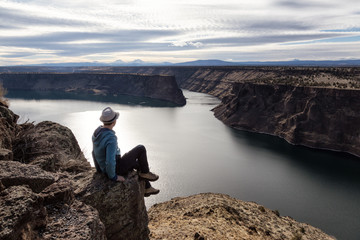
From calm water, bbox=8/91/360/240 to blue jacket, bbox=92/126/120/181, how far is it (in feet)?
41.4

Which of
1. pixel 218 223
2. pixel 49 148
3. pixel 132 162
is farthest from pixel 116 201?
pixel 218 223

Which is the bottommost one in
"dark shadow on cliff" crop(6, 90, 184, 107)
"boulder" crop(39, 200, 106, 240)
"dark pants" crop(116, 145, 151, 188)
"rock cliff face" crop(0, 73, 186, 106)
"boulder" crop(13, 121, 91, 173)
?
"dark shadow on cliff" crop(6, 90, 184, 107)

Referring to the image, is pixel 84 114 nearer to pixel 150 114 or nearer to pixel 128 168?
pixel 150 114

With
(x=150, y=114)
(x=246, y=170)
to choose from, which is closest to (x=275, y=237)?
(x=246, y=170)

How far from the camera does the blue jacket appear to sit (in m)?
8.79

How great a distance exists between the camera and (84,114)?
103375mm

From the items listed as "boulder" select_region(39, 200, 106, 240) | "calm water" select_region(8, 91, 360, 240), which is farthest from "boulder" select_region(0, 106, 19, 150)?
"boulder" select_region(39, 200, 106, 240)

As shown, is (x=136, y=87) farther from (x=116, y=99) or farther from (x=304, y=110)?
(x=304, y=110)

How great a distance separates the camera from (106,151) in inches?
349

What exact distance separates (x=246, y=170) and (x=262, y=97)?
45.7 meters

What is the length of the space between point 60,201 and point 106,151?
1945mm

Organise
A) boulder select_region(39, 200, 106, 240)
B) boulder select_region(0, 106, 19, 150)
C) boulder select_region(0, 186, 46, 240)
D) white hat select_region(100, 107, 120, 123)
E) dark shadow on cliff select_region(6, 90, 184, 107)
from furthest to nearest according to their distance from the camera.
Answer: dark shadow on cliff select_region(6, 90, 184, 107) → boulder select_region(0, 106, 19, 150) → white hat select_region(100, 107, 120, 123) → boulder select_region(39, 200, 106, 240) → boulder select_region(0, 186, 46, 240)

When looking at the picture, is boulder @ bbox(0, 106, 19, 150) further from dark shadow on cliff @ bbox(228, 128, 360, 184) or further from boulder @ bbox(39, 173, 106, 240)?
dark shadow on cliff @ bbox(228, 128, 360, 184)

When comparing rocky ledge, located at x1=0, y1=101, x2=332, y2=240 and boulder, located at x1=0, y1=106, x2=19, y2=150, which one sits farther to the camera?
boulder, located at x1=0, y1=106, x2=19, y2=150
